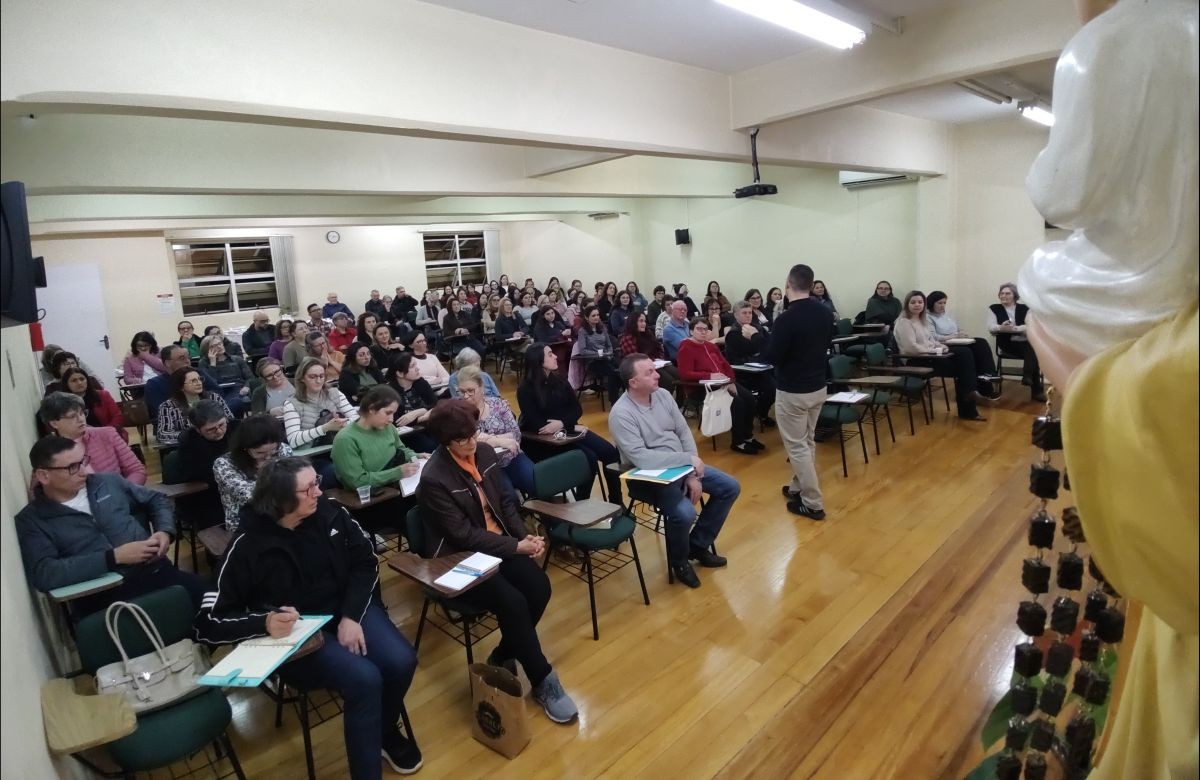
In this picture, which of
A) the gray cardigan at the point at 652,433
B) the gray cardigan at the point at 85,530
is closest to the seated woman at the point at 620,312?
the gray cardigan at the point at 652,433

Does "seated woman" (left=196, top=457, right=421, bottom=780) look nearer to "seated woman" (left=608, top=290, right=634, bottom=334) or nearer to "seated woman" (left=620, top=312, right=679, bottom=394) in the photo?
"seated woman" (left=620, top=312, right=679, bottom=394)

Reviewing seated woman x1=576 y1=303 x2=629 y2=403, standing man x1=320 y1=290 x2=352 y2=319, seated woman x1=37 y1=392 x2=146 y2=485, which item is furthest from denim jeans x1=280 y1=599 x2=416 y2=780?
standing man x1=320 y1=290 x2=352 y2=319

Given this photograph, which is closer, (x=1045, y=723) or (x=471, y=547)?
(x=1045, y=723)

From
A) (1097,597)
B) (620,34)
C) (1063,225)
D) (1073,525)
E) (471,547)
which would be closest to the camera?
(1063,225)

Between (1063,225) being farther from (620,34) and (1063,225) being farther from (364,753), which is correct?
(620,34)

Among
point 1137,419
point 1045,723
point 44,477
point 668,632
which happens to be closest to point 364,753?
point 668,632

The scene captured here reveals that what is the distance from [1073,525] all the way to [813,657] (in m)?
2.18

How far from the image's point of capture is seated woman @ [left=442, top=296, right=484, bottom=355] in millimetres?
9648

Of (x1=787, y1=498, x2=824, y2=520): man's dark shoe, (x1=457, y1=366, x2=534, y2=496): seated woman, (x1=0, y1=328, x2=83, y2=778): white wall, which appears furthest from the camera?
(x1=787, y1=498, x2=824, y2=520): man's dark shoe

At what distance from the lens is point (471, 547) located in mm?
2736

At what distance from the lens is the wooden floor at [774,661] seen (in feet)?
7.60

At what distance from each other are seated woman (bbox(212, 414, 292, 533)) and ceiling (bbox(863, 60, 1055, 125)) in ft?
14.6

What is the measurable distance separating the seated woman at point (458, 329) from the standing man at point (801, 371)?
6.03 meters

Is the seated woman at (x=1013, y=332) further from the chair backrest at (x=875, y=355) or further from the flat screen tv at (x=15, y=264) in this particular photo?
the flat screen tv at (x=15, y=264)
